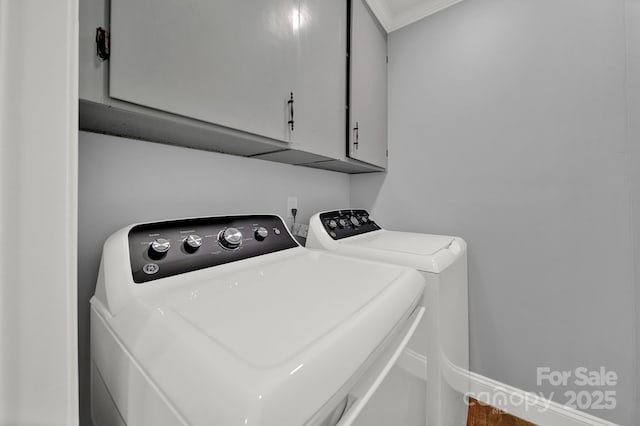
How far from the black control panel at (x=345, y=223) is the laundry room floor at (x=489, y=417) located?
1134 millimetres

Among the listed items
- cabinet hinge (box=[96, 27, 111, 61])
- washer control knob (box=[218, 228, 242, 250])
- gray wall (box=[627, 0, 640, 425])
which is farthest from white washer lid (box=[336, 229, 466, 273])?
cabinet hinge (box=[96, 27, 111, 61])

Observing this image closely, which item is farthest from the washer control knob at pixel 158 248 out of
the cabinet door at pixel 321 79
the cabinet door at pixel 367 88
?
the cabinet door at pixel 367 88

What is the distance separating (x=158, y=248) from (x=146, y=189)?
314mm

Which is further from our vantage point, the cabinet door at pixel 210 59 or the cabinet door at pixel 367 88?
the cabinet door at pixel 367 88

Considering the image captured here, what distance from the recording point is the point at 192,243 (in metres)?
0.70

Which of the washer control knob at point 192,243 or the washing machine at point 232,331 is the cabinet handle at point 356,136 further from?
the washer control knob at point 192,243

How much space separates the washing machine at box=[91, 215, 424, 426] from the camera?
29 centimetres

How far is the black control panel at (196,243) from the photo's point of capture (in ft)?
2.00

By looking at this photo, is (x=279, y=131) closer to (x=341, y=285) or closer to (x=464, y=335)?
(x=341, y=285)

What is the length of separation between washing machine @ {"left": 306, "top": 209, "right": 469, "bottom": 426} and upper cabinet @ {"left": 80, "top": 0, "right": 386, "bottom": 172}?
0.42 meters
